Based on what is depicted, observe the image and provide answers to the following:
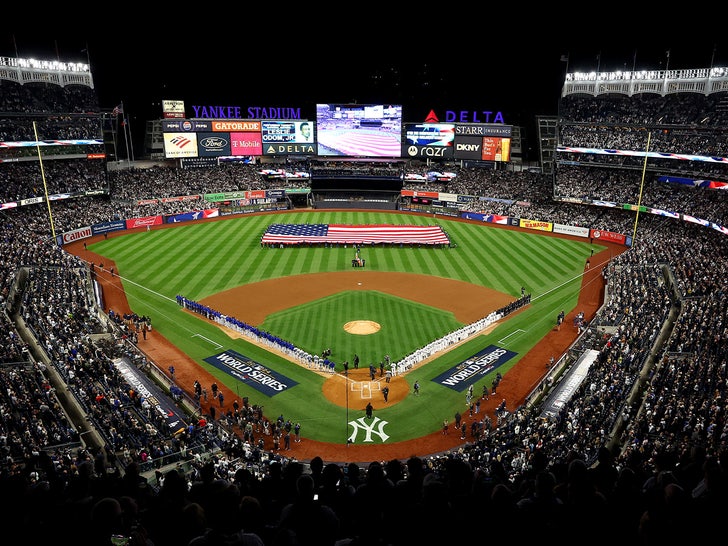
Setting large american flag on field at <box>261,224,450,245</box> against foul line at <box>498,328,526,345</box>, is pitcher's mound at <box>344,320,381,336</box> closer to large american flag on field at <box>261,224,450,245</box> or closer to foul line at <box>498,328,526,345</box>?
foul line at <box>498,328,526,345</box>

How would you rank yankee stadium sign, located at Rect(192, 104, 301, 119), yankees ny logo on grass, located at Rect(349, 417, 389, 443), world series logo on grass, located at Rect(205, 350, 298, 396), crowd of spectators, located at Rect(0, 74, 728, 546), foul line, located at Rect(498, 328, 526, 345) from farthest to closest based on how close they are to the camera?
yankee stadium sign, located at Rect(192, 104, 301, 119) < foul line, located at Rect(498, 328, 526, 345) < world series logo on grass, located at Rect(205, 350, 298, 396) < yankees ny logo on grass, located at Rect(349, 417, 389, 443) < crowd of spectators, located at Rect(0, 74, 728, 546)

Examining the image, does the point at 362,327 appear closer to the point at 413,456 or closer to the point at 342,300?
the point at 342,300

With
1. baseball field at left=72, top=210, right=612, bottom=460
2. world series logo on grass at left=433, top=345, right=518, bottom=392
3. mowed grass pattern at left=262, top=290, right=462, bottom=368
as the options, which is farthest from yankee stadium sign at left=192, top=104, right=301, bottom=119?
world series logo on grass at left=433, top=345, right=518, bottom=392

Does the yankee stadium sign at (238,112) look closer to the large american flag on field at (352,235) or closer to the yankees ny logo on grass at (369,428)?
the large american flag on field at (352,235)

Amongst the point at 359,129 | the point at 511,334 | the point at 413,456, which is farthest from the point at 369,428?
the point at 359,129

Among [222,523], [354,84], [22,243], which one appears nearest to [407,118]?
[354,84]

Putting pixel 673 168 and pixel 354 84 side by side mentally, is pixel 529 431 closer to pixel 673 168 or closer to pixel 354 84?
pixel 673 168

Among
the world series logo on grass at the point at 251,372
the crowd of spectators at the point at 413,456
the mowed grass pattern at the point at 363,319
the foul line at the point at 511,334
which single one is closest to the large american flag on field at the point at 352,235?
the mowed grass pattern at the point at 363,319
